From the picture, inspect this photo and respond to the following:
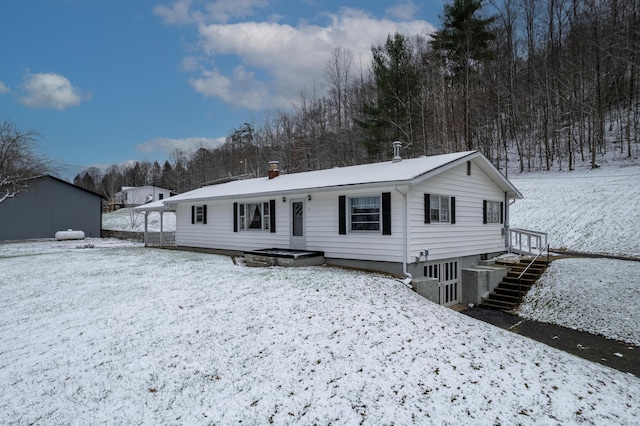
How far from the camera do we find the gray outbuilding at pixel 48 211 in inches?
1070

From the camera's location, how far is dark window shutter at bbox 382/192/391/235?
1079 cm

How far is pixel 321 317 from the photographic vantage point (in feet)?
22.1

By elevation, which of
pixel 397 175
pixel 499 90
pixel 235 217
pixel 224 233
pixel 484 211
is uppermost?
pixel 499 90

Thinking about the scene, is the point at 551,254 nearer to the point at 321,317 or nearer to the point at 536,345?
the point at 536,345

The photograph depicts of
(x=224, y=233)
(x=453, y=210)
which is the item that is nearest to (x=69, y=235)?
(x=224, y=233)

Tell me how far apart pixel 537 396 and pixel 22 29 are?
70.7 feet

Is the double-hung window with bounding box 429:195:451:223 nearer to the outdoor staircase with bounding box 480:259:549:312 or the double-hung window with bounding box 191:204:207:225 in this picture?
the outdoor staircase with bounding box 480:259:549:312

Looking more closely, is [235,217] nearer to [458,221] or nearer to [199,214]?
[199,214]

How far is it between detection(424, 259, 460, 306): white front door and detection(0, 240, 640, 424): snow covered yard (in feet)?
11.3

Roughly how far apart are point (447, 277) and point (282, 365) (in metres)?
8.59

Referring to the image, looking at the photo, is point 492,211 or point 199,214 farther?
point 199,214

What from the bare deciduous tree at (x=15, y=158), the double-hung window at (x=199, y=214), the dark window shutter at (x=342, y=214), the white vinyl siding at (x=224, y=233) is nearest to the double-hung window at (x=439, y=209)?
the dark window shutter at (x=342, y=214)

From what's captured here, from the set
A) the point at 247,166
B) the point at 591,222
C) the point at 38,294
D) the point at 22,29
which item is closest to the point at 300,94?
the point at 247,166

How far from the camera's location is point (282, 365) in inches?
207
